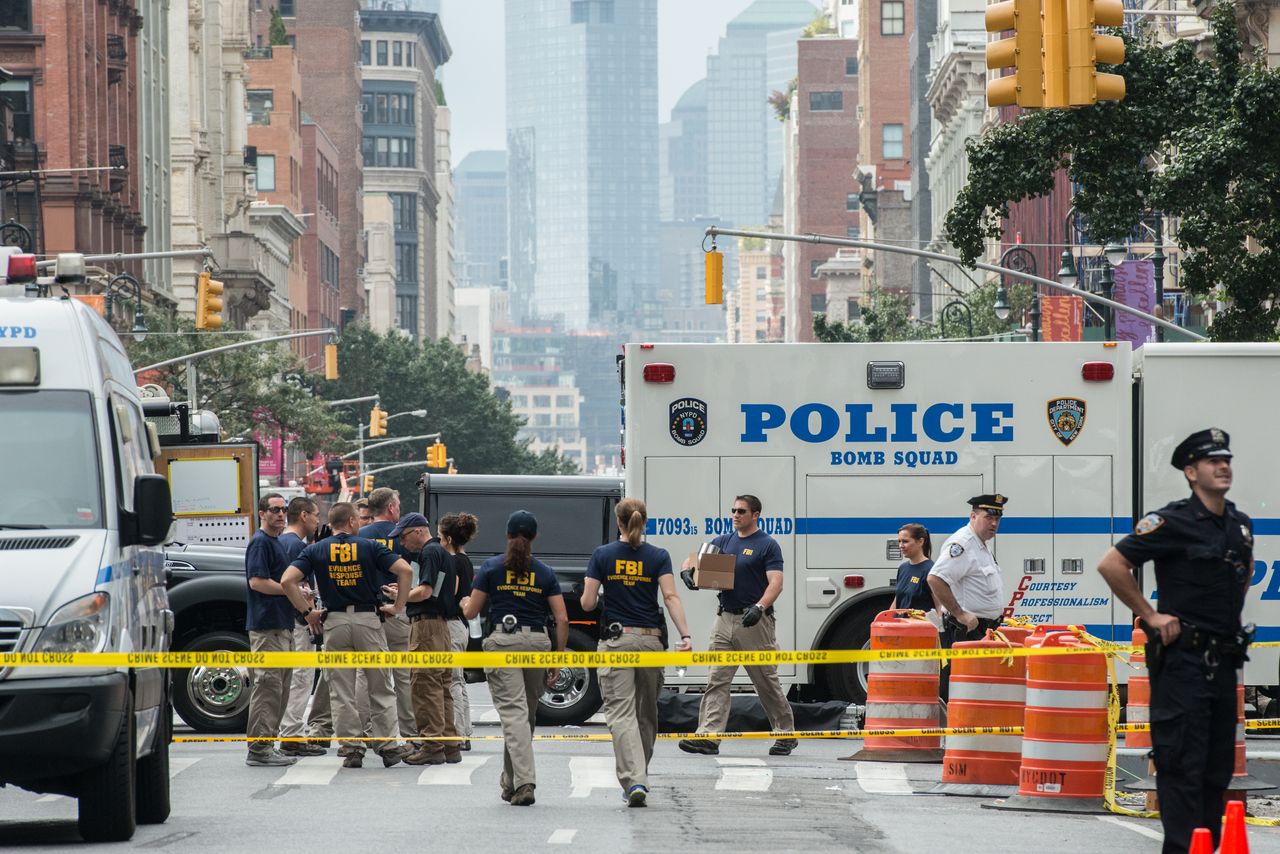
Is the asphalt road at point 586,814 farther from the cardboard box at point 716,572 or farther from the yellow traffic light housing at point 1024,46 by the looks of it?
the yellow traffic light housing at point 1024,46

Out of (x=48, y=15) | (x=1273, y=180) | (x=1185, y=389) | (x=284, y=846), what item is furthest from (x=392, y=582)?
(x=48, y=15)

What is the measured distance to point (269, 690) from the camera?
16.2 m

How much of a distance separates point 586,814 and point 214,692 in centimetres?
640

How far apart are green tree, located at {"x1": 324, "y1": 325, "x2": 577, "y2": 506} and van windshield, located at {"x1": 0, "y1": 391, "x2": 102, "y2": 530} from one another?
86027 mm

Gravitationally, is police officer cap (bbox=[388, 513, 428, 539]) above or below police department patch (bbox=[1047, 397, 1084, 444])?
below

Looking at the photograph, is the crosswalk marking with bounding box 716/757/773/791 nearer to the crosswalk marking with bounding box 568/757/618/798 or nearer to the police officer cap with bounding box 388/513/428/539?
the crosswalk marking with bounding box 568/757/618/798

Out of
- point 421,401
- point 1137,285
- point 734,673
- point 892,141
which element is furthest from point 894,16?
point 734,673

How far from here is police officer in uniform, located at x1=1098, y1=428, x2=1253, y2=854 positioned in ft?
30.1

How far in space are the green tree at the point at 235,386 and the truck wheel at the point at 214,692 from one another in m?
40.8

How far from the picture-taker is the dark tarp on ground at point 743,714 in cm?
1822

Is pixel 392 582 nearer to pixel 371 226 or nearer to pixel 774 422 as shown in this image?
pixel 774 422

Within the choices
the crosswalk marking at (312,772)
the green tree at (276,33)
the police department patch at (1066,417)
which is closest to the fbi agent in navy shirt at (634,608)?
the crosswalk marking at (312,772)

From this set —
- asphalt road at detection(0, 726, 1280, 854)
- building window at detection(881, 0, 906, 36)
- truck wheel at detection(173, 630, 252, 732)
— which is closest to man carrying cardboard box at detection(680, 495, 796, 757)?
asphalt road at detection(0, 726, 1280, 854)

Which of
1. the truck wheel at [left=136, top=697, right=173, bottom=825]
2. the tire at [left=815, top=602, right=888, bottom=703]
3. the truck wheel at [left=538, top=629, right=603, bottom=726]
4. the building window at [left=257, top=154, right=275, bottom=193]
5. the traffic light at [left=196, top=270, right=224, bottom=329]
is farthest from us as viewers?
the building window at [left=257, top=154, right=275, bottom=193]
